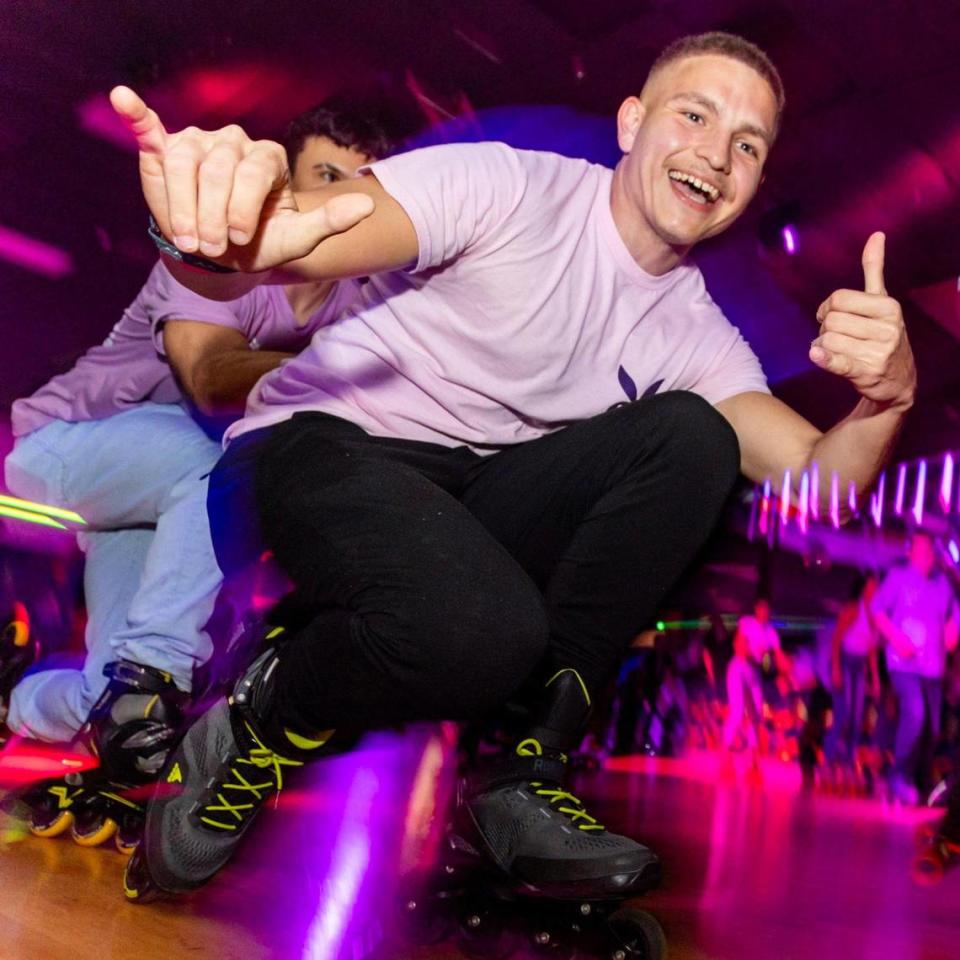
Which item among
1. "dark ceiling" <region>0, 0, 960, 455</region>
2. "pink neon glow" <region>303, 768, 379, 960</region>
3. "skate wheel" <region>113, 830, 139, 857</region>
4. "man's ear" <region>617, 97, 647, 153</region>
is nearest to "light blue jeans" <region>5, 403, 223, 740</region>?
"skate wheel" <region>113, 830, 139, 857</region>

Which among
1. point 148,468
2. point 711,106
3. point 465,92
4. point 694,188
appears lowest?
A: point 148,468

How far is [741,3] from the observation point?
419cm

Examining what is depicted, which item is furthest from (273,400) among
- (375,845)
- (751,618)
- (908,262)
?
(751,618)

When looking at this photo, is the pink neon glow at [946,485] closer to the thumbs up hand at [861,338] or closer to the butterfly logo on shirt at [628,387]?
the butterfly logo on shirt at [628,387]

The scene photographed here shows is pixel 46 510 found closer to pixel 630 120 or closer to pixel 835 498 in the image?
pixel 630 120

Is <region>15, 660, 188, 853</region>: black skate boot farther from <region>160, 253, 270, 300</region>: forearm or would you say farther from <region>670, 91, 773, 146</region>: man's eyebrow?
<region>670, 91, 773, 146</region>: man's eyebrow

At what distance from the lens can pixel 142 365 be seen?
2.16 m

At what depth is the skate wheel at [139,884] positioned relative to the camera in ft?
4.34

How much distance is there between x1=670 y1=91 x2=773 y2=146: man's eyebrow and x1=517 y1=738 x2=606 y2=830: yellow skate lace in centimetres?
106

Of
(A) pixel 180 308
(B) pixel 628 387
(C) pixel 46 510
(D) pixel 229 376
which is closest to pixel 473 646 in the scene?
(B) pixel 628 387

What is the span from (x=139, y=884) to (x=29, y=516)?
1.33m

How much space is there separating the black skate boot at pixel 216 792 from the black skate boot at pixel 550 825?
0.23 m

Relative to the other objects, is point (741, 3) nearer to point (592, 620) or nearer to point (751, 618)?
point (592, 620)

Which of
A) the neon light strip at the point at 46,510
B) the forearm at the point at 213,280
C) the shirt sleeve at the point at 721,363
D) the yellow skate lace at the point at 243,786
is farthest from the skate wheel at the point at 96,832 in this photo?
the shirt sleeve at the point at 721,363
